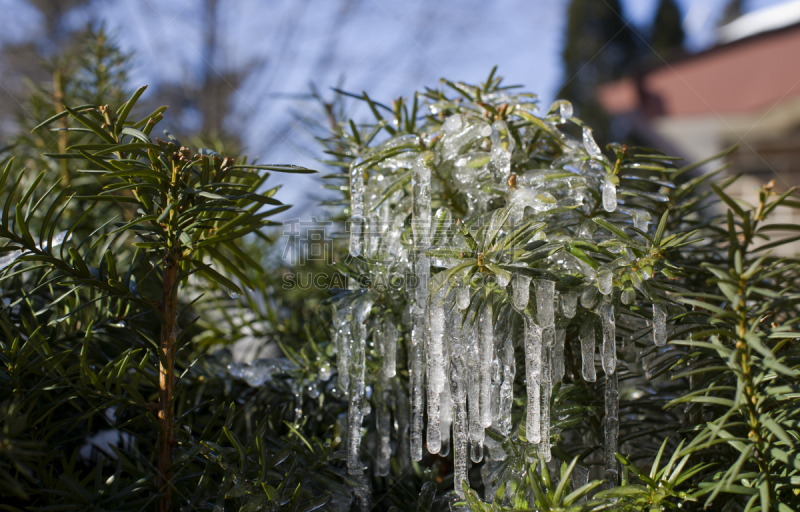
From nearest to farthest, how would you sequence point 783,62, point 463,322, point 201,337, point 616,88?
point 463,322, point 201,337, point 783,62, point 616,88

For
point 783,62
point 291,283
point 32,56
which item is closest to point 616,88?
point 783,62

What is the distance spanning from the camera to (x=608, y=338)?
0.42m

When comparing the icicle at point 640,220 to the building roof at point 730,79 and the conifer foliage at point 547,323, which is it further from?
the building roof at point 730,79

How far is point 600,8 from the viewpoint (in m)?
9.04

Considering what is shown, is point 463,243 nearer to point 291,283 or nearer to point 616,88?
point 291,283

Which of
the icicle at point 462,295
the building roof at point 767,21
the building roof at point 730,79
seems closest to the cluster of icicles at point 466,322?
the icicle at point 462,295

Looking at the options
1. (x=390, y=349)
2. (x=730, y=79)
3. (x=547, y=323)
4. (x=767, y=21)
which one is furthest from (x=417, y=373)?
(x=767, y=21)

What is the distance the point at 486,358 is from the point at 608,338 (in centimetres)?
11

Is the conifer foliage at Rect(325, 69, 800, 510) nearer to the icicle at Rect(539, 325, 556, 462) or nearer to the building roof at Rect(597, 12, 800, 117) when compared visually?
the icicle at Rect(539, 325, 556, 462)

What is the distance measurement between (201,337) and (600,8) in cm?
1036

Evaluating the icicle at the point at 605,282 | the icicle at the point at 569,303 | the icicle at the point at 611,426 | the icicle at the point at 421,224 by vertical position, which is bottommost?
the icicle at the point at 611,426

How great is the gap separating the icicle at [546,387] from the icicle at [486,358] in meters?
0.05

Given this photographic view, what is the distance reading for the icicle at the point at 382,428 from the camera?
526 mm

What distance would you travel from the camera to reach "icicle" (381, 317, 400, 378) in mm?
500
